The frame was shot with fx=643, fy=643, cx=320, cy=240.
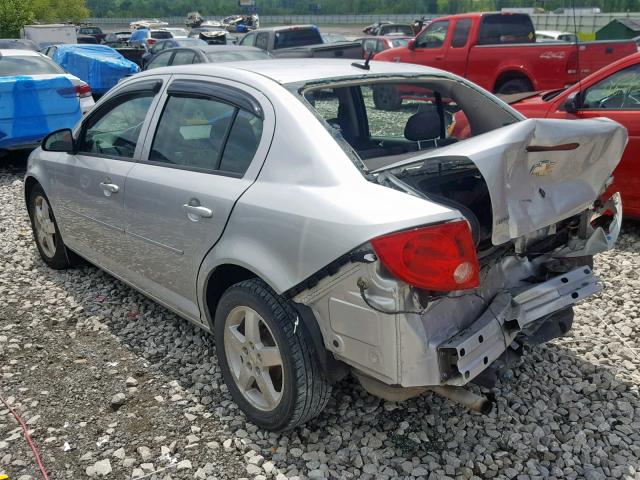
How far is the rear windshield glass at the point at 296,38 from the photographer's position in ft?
52.4

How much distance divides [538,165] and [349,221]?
0.94 metres

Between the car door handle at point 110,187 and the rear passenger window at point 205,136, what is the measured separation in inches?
13.7

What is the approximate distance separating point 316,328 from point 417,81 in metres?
1.65

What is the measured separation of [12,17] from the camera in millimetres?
33688

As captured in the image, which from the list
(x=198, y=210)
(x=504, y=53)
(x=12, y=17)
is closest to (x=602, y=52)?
(x=504, y=53)

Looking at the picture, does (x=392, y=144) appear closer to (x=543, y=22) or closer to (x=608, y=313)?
(x=608, y=313)

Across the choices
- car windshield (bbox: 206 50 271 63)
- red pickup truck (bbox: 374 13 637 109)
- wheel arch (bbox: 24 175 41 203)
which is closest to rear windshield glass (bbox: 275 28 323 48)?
red pickup truck (bbox: 374 13 637 109)

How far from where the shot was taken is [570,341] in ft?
12.8

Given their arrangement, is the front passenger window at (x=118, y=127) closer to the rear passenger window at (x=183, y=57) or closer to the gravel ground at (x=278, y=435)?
the gravel ground at (x=278, y=435)

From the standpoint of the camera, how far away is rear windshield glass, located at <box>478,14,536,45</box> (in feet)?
41.8

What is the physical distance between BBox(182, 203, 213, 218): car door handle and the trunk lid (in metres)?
0.86

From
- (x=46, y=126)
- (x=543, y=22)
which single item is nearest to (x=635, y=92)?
(x=46, y=126)

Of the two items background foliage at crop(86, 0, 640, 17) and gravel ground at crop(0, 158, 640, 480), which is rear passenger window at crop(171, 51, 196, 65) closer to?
gravel ground at crop(0, 158, 640, 480)

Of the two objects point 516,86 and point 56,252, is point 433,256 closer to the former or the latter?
point 56,252
